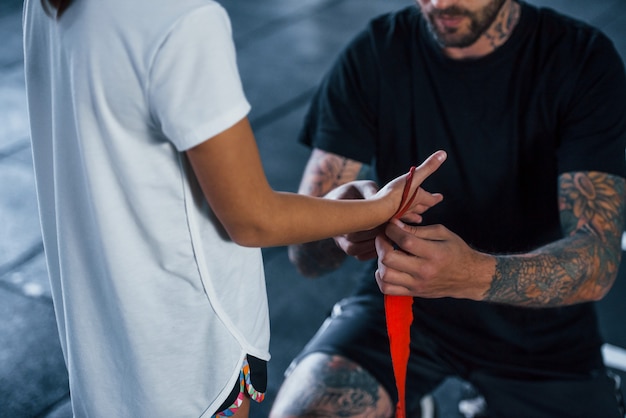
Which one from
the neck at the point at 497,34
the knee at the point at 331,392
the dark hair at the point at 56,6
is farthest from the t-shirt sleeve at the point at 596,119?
the dark hair at the point at 56,6

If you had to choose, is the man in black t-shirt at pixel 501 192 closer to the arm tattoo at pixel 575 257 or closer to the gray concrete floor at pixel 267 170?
the arm tattoo at pixel 575 257

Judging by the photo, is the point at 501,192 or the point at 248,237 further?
the point at 501,192

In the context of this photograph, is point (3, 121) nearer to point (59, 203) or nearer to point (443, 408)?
point (443, 408)

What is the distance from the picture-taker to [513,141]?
166 centimetres

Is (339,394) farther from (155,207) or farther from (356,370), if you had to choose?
(155,207)

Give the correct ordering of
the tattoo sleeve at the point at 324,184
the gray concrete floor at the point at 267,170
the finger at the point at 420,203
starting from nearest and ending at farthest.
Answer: the finger at the point at 420,203
the tattoo sleeve at the point at 324,184
the gray concrete floor at the point at 267,170

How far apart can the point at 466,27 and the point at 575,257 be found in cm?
56

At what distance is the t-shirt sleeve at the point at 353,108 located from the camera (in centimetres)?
180

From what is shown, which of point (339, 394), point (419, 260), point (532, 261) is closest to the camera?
point (419, 260)

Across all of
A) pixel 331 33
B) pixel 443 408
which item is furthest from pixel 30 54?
pixel 331 33

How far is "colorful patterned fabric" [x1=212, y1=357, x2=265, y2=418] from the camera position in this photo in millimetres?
1162

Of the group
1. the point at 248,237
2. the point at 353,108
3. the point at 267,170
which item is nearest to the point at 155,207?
the point at 248,237

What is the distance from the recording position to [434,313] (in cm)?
173

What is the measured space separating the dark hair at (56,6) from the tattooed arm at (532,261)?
25.4 inches
